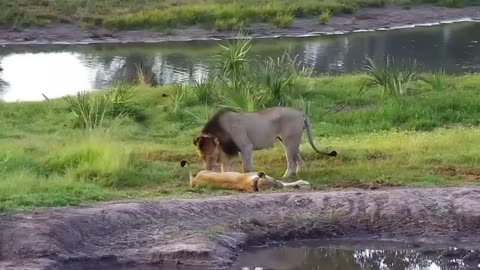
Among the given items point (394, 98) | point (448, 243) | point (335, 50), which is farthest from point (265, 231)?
point (335, 50)

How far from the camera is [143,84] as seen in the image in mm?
20203

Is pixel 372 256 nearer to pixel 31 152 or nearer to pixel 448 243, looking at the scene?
pixel 448 243

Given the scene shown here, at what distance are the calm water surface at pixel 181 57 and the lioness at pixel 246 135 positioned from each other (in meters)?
12.3

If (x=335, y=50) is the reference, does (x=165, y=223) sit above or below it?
above

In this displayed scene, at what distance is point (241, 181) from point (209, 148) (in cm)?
83

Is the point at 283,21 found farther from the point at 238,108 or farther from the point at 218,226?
the point at 218,226

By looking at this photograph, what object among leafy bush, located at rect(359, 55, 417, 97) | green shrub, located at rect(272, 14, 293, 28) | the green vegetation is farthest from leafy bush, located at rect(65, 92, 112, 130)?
the green vegetation

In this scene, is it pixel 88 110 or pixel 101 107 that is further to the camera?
pixel 101 107

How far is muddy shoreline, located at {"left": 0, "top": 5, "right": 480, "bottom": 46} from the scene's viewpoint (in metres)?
34.5

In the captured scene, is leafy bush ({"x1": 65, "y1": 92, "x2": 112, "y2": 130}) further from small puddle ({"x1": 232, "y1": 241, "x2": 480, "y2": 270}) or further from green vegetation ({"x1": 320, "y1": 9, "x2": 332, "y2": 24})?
green vegetation ({"x1": 320, "y1": 9, "x2": 332, "y2": 24})

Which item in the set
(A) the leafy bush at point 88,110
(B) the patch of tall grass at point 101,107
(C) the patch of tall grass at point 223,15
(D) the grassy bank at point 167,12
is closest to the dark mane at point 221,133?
(B) the patch of tall grass at point 101,107

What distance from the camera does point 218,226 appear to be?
29.5 ft

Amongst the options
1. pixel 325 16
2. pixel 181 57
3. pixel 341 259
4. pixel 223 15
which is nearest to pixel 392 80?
pixel 341 259

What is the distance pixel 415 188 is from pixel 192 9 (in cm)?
2840
